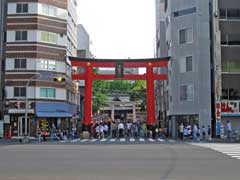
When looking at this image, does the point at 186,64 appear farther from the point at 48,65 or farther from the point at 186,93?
the point at 48,65

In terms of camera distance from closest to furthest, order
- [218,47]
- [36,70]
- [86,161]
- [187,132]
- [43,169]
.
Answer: [43,169], [86,161], [187,132], [218,47], [36,70]

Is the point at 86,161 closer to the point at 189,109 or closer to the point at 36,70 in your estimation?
the point at 189,109

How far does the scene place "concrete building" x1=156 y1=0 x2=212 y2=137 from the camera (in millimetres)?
49062

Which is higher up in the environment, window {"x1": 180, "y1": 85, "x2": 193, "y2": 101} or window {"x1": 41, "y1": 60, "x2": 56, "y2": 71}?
window {"x1": 41, "y1": 60, "x2": 56, "y2": 71}

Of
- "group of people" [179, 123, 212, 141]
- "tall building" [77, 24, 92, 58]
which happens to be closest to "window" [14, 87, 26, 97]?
"group of people" [179, 123, 212, 141]

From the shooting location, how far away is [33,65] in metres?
57.3

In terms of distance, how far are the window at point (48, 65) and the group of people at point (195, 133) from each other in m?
19.6

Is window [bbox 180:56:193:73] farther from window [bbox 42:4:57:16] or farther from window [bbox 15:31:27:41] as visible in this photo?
window [bbox 15:31:27:41]

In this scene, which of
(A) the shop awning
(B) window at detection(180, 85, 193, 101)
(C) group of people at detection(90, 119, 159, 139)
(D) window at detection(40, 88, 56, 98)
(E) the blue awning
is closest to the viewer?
(C) group of people at detection(90, 119, 159, 139)

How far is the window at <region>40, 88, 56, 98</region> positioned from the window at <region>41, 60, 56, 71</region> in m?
2.53

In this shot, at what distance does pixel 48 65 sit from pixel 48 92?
3.26 meters

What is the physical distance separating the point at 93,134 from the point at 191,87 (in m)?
11.1

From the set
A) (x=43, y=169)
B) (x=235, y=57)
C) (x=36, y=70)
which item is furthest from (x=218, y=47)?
(x=43, y=169)

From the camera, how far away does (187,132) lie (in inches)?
1783
